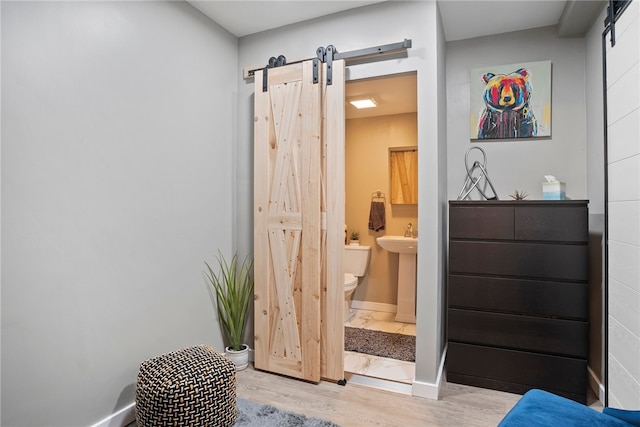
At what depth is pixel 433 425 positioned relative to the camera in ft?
6.75

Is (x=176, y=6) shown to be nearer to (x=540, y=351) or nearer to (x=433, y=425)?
(x=433, y=425)

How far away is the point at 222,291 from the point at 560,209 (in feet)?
8.07

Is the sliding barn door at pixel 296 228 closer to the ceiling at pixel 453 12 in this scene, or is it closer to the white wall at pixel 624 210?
the ceiling at pixel 453 12

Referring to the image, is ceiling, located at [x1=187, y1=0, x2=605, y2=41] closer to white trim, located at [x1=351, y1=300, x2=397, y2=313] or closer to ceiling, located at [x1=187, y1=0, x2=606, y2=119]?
ceiling, located at [x1=187, y1=0, x2=606, y2=119]

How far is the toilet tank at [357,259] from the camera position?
4477 millimetres

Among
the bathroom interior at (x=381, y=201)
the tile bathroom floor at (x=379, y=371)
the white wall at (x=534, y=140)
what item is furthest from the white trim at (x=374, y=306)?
the white wall at (x=534, y=140)

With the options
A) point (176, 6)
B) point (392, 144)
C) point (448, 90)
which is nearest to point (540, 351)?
point (448, 90)

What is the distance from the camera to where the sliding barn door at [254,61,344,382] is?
2553 millimetres

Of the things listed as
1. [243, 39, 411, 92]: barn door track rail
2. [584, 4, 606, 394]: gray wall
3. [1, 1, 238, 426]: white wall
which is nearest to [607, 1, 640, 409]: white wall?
[584, 4, 606, 394]: gray wall

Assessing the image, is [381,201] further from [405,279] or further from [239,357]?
[239,357]

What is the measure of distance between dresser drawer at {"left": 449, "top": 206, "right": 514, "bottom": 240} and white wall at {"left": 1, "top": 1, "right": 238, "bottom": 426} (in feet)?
6.01

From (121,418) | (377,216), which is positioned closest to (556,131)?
(377,216)

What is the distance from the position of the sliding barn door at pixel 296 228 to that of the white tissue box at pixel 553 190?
4.76 feet

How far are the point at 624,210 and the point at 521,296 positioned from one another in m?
0.95
